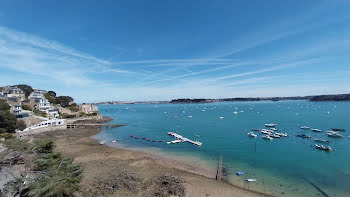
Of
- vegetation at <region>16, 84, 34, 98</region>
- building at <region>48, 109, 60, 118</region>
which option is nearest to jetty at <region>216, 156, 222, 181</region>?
building at <region>48, 109, 60, 118</region>

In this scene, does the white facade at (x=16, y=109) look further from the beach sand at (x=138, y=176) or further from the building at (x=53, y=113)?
the beach sand at (x=138, y=176)

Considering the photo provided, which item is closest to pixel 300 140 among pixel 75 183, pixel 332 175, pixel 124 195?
pixel 332 175

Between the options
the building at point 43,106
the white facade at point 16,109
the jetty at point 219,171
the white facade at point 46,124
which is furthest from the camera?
the building at point 43,106

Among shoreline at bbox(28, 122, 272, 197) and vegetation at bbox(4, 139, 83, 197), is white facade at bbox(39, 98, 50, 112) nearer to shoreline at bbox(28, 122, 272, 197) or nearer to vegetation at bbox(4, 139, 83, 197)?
shoreline at bbox(28, 122, 272, 197)

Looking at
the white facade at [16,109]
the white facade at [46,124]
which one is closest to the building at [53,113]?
the white facade at [46,124]

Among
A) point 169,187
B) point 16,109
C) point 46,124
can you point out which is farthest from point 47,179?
point 16,109

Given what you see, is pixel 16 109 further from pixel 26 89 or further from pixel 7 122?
pixel 26 89

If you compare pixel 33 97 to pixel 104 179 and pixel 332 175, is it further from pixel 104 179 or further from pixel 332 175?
pixel 332 175
